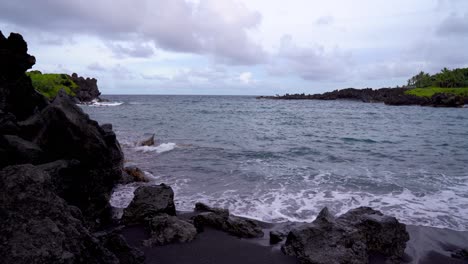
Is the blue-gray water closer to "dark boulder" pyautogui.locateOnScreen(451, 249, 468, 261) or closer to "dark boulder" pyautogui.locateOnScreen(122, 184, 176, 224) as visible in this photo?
"dark boulder" pyautogui.locateOnScreen(122, 184, 176, 224)

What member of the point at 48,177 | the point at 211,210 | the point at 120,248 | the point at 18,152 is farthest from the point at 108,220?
the point at 48,177

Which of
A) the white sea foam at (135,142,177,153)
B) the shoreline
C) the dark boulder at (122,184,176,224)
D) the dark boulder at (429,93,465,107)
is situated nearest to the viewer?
the shoreline

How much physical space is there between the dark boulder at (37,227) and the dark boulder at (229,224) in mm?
3921

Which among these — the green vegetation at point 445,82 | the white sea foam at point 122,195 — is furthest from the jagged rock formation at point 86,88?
the green vegetation at point 445,82

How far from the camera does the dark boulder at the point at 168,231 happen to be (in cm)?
752

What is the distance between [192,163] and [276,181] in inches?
214

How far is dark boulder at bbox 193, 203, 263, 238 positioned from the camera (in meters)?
8.26

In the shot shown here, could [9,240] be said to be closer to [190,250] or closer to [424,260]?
[190,250]

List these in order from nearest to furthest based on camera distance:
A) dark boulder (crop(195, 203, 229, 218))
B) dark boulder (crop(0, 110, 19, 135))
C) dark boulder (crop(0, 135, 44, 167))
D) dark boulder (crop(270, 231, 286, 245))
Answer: dark boulder (crop(0, 135, 44, 167)) → dark boulder (crop(0, 110, 19, 135)) → dark boulder (crop(270, 231, 286, 245)) → dark boulder (crop(195, 203, 229, 218))

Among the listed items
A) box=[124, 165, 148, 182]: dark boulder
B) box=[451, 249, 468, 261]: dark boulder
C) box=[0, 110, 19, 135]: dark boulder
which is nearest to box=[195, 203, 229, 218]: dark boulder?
box=[124, 165, 148, 182]: dark boulder

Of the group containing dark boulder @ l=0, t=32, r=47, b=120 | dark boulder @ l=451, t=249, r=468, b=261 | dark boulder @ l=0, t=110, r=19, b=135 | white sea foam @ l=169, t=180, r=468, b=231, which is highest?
dark boulder @ l=0, t=32, r=47, b=120

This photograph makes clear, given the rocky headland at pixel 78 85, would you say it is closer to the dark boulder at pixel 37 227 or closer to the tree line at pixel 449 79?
→ the dark boulder at pixel 37 227

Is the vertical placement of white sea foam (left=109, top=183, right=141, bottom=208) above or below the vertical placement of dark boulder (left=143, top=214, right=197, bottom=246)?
below

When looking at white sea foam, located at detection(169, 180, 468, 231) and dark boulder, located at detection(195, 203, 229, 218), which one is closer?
dark boulder, located at detection(195, 203, 229, 218)
